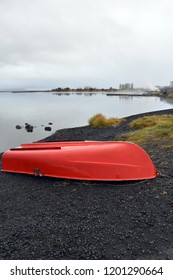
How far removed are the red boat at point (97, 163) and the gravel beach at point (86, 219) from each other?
0.56 ft

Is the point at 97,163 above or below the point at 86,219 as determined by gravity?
above

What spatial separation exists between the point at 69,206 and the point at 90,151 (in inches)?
55.0

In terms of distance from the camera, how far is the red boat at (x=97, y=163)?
180 inches

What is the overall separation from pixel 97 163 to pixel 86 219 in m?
1.40

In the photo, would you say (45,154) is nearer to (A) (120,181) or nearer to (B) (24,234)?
(A) (120,181)

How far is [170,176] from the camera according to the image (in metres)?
4.86

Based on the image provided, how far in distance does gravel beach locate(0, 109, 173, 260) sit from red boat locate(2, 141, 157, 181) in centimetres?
17

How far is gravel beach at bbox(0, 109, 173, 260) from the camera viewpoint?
111 inches

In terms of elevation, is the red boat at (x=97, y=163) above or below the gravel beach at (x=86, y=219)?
above

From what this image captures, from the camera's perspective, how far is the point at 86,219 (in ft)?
11.5

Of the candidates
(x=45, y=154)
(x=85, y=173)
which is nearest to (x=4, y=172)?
(x=45, y=154)

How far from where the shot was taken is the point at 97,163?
4.65m

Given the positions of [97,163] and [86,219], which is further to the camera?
[97,163]

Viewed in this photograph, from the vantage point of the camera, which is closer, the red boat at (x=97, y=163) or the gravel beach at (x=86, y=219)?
the gravel beach at (x=86, y=219)
